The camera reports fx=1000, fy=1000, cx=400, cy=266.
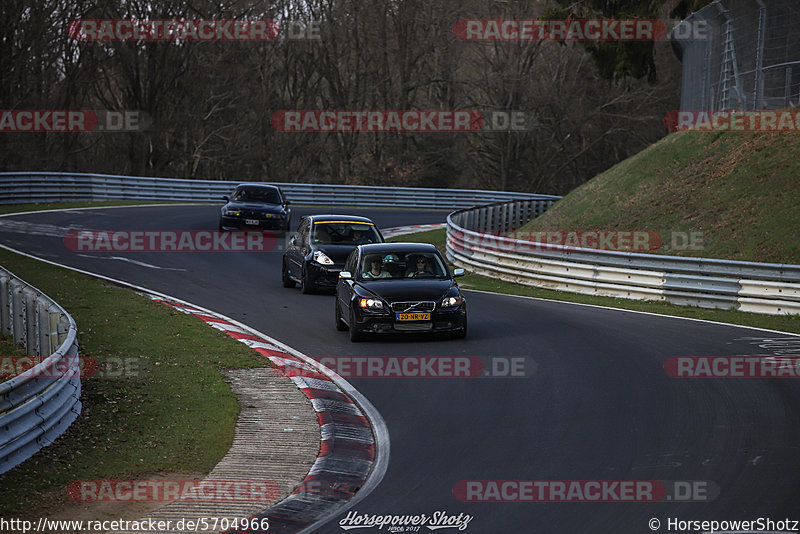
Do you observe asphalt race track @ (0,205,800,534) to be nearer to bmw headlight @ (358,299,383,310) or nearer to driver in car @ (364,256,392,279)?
bmw headlight @ (358,299,383,310)

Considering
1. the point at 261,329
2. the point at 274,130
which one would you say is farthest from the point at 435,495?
the point at 274,130

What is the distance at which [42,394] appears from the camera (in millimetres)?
8711

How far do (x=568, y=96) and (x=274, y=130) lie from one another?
1853 cm

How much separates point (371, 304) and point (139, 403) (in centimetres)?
468

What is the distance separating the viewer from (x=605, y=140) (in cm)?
6203

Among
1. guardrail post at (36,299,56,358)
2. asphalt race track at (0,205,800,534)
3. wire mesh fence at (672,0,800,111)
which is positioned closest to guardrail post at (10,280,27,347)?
guardrail post at (36,299,56,358)

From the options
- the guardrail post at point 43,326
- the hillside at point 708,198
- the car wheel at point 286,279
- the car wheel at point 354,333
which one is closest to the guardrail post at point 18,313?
the guardrail post at point 43,326

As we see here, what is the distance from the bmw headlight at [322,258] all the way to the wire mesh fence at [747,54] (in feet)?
42.5

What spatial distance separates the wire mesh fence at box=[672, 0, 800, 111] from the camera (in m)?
24.9

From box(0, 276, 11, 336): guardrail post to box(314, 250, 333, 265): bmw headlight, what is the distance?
6602 millimetres

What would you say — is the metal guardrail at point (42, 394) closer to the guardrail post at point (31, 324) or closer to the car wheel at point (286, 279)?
the guardrail post at point (31, 324)

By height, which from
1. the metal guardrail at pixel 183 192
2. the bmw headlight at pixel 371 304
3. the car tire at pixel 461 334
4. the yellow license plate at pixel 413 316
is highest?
the metal guardrail at pixel 183 192

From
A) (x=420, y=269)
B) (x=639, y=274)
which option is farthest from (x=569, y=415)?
(x=639, y=274)

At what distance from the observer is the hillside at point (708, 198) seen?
2331 cm
